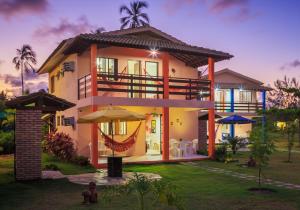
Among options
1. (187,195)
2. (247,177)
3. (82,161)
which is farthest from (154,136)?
(187,195)

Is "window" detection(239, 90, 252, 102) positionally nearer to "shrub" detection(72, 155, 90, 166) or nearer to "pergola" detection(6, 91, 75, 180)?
"shrub" detection(72, 155, 90, 166)

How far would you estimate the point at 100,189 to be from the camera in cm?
1129

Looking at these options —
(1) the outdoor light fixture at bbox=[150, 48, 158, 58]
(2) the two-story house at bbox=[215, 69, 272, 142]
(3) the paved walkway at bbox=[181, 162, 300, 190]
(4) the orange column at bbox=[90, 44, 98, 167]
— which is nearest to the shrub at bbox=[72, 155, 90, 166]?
(4) the orange column at bbox=[90, 44, 98, 167]

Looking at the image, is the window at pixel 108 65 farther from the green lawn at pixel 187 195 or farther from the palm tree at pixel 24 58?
the palm tree at pixel 24 58

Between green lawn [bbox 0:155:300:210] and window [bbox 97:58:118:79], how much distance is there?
25.0 ft

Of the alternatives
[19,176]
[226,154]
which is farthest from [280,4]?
[19,176]

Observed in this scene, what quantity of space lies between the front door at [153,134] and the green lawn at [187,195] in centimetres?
763

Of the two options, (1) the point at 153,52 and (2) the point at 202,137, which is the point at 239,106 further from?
(1) the point at 153,52

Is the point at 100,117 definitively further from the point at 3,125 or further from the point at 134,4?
the point at 134,4

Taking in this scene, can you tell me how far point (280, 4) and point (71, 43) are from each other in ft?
31.3

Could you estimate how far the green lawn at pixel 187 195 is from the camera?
9023mm

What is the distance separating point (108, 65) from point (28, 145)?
805 centimetres

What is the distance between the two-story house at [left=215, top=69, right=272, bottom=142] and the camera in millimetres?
33500

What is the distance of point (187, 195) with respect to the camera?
10.2 metres
